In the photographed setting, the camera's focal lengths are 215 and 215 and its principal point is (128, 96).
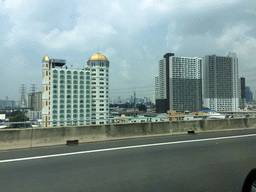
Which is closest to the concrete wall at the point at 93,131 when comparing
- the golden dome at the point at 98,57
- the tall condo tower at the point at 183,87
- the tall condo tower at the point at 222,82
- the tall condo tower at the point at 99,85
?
the tall condo tower at the point at 99,85

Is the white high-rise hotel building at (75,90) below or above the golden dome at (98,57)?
below

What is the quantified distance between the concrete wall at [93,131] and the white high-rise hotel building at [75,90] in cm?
10356

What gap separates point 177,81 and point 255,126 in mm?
180796

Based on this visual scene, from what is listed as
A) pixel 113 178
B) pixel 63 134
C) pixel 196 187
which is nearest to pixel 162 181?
pixel 196 187

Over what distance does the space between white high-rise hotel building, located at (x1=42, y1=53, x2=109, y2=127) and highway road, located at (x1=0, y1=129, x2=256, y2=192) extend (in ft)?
352

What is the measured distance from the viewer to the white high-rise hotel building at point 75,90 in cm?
12219

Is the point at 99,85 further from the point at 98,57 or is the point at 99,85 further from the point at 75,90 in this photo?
the point at 98,57

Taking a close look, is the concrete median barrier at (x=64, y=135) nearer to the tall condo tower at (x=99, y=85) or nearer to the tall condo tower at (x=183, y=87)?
the tall condo tower at (x=99, y=85)

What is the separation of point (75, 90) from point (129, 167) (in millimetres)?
128110

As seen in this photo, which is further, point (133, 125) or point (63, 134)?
point (133, 125)

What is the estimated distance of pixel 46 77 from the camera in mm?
123938

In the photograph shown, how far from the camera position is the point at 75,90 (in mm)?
130375

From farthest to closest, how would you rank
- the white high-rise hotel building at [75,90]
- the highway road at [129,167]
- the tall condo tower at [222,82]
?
the tall condo tower at [222,82], the white high-rise hotel building at [75,90], the highway road at [129,167]

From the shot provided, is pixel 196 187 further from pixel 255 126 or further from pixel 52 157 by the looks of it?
pixel 255 126
